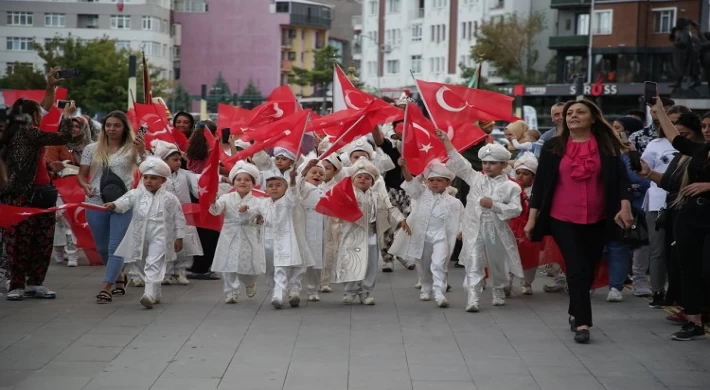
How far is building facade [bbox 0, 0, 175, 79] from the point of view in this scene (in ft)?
358

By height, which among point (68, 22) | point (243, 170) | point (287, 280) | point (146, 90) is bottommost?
point (287, 280)

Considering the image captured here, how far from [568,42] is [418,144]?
2695 inches

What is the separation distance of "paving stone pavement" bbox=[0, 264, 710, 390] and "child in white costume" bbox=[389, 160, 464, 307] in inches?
17.2

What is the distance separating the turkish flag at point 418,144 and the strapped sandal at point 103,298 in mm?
3275

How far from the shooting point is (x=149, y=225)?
12219 mm

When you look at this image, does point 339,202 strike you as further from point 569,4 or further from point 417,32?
point 417,32

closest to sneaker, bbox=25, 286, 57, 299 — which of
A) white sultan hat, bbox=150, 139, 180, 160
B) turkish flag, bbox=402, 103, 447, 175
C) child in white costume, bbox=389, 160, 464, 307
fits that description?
white sultan hat, bbox=150, 139, 180, 160

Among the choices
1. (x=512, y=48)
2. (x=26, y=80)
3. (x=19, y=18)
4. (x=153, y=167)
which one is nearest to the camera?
(x=153, y=167)

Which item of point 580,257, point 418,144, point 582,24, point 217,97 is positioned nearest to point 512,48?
point 582,24

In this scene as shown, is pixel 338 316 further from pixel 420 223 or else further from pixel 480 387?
pixel 480 387

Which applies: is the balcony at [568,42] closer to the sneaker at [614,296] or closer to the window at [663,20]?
the window at [663,20]

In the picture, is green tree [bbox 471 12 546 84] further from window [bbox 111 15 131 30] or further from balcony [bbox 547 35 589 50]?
window [bbox 111 15 131 30]

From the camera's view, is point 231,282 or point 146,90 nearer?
point 231,282

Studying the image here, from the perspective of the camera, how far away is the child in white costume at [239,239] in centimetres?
1252
